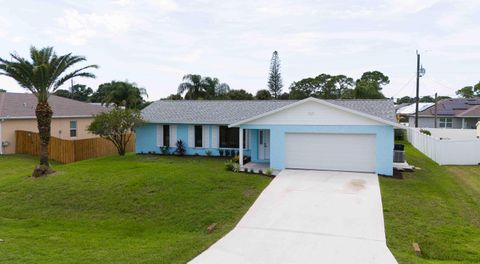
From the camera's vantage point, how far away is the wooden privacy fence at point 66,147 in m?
23.6

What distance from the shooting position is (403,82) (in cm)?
4962

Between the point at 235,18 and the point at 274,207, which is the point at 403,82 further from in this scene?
the point at 274,207

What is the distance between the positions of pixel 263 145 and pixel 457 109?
33.8m

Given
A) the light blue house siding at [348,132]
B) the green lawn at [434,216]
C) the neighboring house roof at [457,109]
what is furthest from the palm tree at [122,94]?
the neighboring house roof at [457,109]

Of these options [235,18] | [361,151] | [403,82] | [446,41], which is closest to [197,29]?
[235,18]

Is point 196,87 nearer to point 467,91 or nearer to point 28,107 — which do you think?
point 28,107

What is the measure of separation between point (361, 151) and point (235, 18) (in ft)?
31.6

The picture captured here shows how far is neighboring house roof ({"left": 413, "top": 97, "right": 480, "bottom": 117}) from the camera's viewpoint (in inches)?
1668

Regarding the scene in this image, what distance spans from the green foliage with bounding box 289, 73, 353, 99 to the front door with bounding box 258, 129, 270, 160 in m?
50.0

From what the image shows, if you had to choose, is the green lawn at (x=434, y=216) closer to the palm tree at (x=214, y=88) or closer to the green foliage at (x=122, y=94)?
the green foliage at (x=122, y=94)

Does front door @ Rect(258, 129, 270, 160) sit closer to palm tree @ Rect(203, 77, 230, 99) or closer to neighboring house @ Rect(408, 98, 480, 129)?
palm tree @ Rect(203, 77, 230, 99)

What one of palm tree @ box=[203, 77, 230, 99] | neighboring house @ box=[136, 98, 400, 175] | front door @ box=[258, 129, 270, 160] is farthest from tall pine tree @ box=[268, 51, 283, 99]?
front door @ box=[258, 129, 270, 160]

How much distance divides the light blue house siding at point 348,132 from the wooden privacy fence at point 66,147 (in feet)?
36.3

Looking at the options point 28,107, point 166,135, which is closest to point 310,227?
point 166,135
